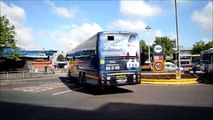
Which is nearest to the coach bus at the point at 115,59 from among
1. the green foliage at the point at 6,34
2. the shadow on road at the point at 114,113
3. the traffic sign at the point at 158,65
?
the shadow on road at the point at 114,113

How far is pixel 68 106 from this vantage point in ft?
40.3

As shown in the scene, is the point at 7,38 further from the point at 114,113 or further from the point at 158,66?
the point at 114,113

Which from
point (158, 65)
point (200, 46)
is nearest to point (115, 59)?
point (158, 65)

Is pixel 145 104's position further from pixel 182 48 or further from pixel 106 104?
pixel 182 48

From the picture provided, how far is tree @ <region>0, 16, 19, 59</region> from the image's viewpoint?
41094mm

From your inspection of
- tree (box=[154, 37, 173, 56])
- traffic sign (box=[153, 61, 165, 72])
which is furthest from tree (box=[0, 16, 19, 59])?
tree (box=[154, 37, 173, 56])

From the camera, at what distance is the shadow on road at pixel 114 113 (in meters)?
9.57

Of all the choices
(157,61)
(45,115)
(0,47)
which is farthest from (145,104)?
(0,47)

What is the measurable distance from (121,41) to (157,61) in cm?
951

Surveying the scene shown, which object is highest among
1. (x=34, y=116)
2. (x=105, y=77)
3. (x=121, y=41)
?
(x=121, y=41)

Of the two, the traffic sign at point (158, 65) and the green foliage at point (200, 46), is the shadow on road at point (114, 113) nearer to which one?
the traffic sign at point (158, 65)

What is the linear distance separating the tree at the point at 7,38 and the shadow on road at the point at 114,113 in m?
31.2

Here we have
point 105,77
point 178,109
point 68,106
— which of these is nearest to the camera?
point 178,109

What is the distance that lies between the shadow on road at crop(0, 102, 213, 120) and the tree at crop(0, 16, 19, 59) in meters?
31.2
